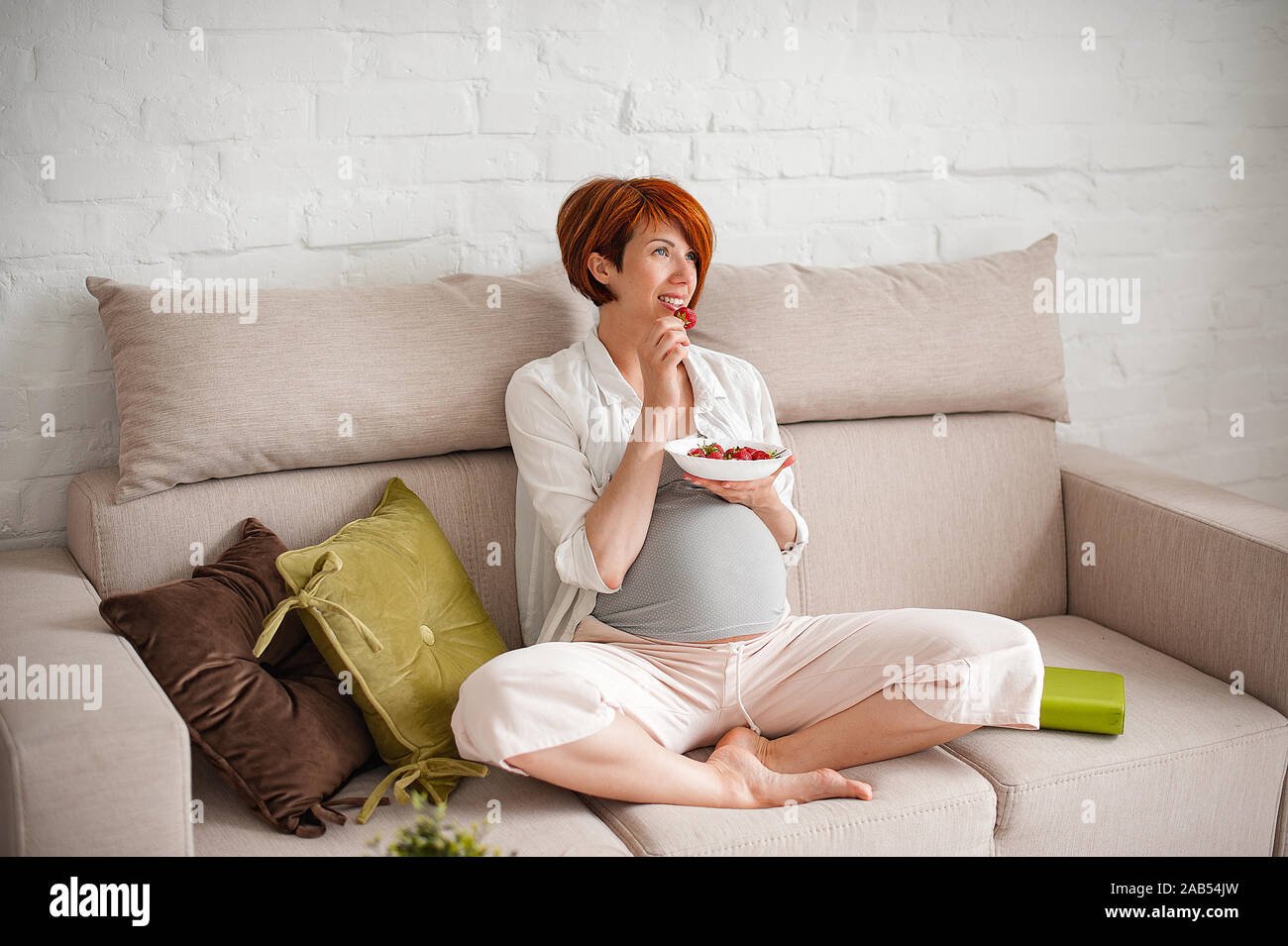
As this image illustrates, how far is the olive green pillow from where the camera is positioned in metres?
1.53

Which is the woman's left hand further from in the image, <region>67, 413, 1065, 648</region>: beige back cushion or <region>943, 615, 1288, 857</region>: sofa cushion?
<region>943, 615, 1288, 857</region>: sofa cushion

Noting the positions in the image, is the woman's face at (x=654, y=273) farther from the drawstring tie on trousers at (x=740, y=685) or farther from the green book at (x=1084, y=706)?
the green book at (x=1084, y=706)

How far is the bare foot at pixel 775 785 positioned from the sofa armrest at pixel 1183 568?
0.74 m

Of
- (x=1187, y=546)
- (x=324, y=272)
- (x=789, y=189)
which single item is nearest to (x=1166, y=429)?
(x=1187, y=546)

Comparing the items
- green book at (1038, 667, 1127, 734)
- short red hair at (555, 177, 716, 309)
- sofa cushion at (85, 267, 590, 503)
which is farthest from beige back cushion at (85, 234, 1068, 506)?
green book at (1038, 667, 1127, 734)

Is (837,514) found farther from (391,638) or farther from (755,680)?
(391,638)

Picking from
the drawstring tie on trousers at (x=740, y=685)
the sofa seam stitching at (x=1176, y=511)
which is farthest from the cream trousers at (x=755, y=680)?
the sofa seam stitching at (x=1176, y=511)

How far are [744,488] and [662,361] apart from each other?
23 cm

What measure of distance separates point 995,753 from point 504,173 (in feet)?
4.24

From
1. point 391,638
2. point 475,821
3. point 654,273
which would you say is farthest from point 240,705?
point 654,273

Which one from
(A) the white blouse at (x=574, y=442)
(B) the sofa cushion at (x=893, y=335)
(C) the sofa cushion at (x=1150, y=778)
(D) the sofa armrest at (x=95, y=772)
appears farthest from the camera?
(B) the sofa cushion at (x=893, y=335)

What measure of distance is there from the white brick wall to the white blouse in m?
0.40

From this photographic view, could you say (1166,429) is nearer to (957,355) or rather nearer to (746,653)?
(957,355)

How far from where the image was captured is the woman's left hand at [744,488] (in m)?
1.69
